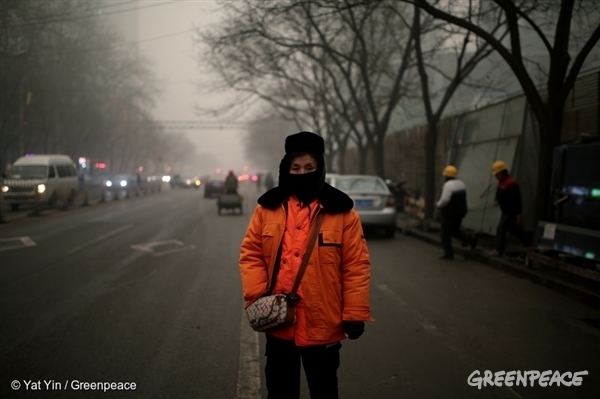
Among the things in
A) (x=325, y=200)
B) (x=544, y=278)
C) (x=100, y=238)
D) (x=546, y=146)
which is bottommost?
(x=100, y=238)

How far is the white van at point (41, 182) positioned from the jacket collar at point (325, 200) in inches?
812

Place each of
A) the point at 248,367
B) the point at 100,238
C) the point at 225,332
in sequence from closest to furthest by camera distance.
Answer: the point at 248,367, the point at 225,332, the point at 100,238

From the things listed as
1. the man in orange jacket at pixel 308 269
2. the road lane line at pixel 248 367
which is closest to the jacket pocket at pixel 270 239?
the man in orange jacket at pixel 308 269

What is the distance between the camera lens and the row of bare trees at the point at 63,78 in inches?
1203

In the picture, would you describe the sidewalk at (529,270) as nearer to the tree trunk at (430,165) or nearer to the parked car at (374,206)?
the parked car at (374,206)

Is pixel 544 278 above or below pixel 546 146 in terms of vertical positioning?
below

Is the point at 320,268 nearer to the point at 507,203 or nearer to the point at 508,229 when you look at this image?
the point at 507,203

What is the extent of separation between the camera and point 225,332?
608cm

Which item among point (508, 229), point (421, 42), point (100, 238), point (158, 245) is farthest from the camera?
point (421, 42)

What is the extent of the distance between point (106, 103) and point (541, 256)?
58.1 metres

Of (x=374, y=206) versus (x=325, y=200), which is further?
(x=374, y=206)

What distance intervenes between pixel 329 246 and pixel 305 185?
357mm

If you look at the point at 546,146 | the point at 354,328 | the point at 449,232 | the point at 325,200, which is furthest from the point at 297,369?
the point at 546,146

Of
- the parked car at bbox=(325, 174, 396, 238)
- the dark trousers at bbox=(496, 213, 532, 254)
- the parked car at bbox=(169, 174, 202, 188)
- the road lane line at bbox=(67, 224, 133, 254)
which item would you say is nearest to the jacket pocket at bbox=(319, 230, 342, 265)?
the dark trousers at bbox=(496, 213, 532, 254)
